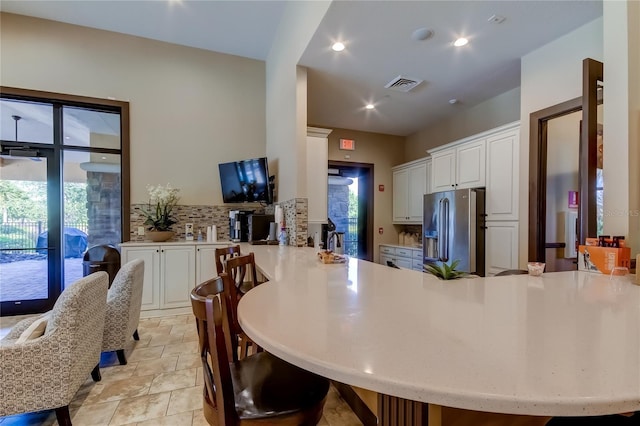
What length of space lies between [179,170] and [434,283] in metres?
4.14

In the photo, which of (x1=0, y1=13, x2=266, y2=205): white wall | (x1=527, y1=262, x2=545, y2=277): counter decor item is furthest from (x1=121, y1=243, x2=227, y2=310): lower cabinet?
(x1=527, y1=262, x2=545, y2=277): counter decor item

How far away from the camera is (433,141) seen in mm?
5531

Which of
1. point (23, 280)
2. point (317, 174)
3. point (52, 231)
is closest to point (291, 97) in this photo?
point (317, 174)

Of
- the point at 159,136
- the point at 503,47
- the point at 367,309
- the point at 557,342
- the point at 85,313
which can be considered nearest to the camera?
the point at 557,342

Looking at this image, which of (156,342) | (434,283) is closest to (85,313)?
(156,342)

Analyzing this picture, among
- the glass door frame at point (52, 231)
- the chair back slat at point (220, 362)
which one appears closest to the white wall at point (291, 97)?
the chair back slat at point (220, 362)

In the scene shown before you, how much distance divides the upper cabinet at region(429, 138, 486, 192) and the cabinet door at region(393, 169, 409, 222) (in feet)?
2.88

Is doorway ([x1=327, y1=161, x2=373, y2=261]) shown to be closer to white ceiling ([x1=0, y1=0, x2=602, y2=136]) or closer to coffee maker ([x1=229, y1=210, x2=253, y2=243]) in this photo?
white ceiling ([x1=0, y1=0, x2=602, y2=136])

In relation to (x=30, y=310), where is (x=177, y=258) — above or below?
above

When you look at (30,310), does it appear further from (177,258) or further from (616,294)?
(616,294)

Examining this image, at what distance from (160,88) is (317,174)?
267 centimetres

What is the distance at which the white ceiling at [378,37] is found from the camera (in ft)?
8.15

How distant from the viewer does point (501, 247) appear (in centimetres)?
351

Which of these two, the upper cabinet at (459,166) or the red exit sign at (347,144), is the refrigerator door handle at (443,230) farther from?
the red exit sign at (347,144)
